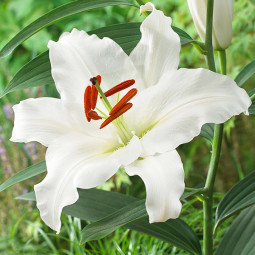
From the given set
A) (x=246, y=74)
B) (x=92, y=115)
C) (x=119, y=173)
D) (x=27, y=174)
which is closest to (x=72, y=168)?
(x=92, y=115)

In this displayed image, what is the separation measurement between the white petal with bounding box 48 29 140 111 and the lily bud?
95 millimetres

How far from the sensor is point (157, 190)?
0.37 m

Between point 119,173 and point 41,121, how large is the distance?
105 cm

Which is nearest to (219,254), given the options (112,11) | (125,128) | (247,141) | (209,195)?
(209,195)

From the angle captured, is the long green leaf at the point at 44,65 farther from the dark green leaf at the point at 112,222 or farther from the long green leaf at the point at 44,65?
the dark green leaf at the point at 112,222

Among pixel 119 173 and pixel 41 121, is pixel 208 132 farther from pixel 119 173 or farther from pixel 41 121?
pixel 119 173

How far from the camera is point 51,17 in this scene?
0.47 m

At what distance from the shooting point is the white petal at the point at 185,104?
378 mm

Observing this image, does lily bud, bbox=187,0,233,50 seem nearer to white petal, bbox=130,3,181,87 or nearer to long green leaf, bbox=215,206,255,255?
white petal, bbox=130,3,181,87

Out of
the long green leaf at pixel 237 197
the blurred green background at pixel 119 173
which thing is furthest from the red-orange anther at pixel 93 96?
the blurred green background at pixel 119 173

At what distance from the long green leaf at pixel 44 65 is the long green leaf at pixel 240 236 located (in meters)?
0.24

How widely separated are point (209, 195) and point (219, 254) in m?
0.11

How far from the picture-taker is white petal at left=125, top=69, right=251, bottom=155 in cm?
38

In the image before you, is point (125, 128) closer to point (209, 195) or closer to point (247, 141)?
point (209, 195)
